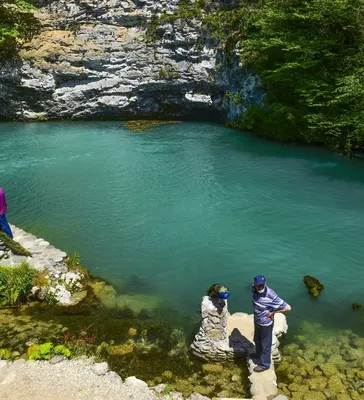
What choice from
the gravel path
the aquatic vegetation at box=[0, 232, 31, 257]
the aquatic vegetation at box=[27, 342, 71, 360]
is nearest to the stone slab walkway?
the aquatic vegetation at box=[0, 232, 31, 257]

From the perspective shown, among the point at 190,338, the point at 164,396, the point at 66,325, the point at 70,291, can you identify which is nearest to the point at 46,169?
the point at 70,291

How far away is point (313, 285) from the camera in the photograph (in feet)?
38.2

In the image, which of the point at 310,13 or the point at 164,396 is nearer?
the point at 164,396

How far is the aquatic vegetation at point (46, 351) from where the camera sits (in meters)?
8.09

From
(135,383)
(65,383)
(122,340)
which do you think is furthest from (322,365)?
(65,383)

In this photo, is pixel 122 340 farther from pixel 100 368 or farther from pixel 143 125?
pixel 143 125

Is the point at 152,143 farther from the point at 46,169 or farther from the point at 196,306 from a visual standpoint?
the point at 196,306

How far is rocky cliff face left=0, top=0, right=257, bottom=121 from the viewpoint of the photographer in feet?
132

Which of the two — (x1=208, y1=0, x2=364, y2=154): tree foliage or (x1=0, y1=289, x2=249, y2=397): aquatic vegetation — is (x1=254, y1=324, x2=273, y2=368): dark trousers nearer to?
(x1=0, y1=289, x2=249, y2=397): aquatic vegetation

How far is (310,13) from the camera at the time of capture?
86.0 feet

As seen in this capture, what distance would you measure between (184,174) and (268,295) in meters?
16.1

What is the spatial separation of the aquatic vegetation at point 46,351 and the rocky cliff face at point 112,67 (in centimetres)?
3384

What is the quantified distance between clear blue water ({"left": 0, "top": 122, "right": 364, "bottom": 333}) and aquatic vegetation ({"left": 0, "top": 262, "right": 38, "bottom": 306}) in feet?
8.39

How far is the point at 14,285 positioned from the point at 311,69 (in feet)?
82.1
